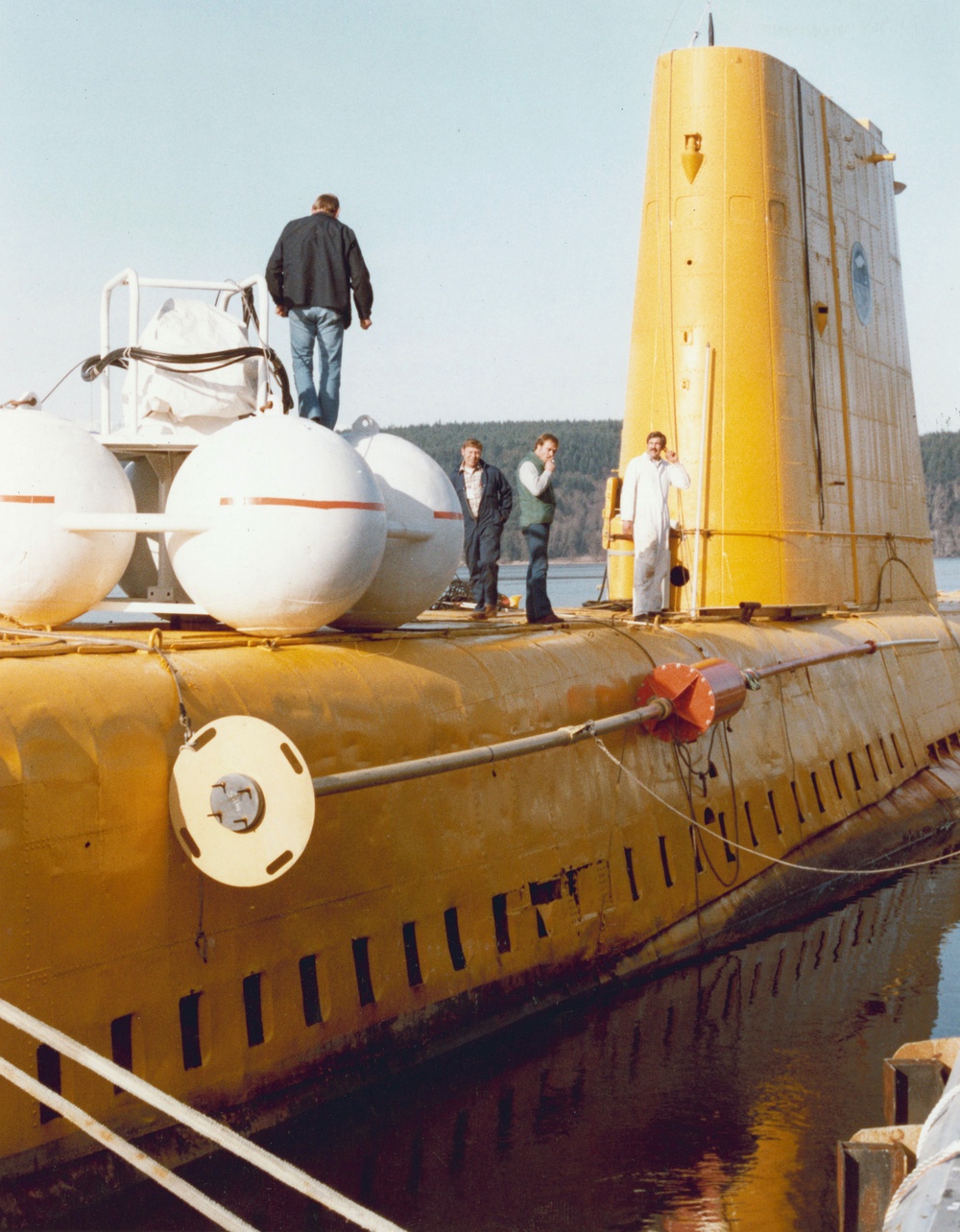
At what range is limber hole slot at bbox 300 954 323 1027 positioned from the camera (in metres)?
6.58

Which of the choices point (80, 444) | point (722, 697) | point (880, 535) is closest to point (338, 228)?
point (80, 444)

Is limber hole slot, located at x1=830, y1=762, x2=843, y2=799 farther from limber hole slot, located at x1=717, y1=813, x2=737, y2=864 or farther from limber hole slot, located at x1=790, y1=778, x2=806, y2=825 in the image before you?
limber hole slot, located at x1=717, y1=813, x2=737, y2=864

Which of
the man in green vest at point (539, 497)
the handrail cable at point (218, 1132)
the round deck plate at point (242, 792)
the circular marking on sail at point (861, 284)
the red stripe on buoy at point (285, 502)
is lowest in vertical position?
the handrail cable at point (218, 1132)

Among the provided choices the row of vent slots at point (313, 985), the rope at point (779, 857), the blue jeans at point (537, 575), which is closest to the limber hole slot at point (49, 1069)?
the row of vent slots at point (313, 985)

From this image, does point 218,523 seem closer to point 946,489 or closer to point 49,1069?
point 49,1069

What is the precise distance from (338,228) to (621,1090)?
18.5ft

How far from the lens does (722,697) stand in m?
9.52

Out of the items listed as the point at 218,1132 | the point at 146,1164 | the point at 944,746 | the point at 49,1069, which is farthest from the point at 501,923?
the point at 944,746

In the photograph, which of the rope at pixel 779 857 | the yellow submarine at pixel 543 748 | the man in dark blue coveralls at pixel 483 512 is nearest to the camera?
the yellow submarine at pixel 543 748

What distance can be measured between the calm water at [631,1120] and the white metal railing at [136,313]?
4124mm

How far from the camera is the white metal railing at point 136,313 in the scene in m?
8.38

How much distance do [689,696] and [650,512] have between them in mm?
3326

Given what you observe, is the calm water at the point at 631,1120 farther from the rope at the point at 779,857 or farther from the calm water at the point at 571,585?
the calm water at the point at 571,585

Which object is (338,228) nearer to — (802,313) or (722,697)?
(722,697)
